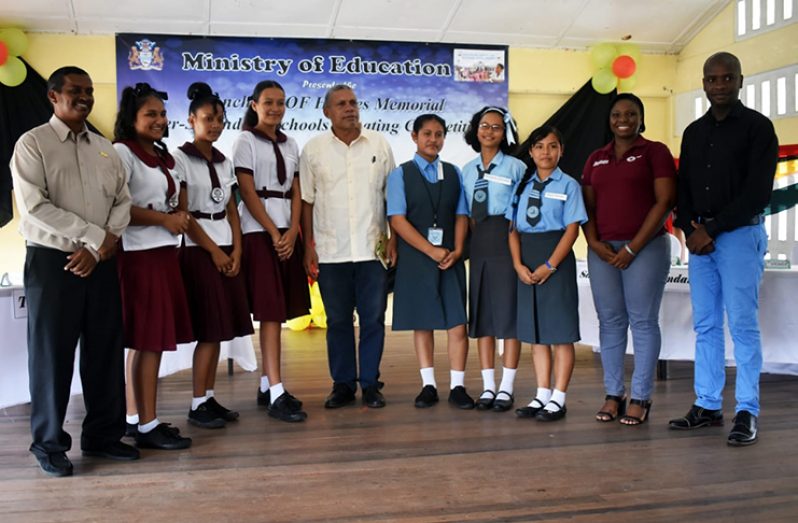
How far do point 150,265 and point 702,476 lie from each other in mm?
2225

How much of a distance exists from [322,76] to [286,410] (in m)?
4.44

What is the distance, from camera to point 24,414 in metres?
3.64

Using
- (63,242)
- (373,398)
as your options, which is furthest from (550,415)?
(63,242)

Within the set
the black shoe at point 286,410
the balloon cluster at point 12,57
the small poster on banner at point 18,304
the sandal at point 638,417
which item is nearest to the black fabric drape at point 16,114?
the balloon cluster at point 12,57

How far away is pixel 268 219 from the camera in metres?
3.44

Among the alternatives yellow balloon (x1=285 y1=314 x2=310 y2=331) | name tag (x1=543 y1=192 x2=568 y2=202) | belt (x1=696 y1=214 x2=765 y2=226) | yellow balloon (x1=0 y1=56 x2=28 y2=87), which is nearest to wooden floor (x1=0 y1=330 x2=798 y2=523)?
belt (x1=696 y1=214 x2=765 y2=226)

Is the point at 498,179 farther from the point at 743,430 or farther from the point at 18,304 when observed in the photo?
the point at 18,304

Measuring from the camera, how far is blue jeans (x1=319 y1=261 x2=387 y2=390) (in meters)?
3.65

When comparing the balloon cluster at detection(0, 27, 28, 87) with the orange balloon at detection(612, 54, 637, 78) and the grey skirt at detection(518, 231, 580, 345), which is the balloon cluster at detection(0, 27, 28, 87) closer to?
the grey skirt at detection(518, 231, 580, 345)

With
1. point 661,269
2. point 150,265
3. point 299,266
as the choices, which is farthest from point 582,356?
point 150,265

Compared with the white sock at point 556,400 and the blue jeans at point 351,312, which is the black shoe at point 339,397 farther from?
the white sock at point 556,400

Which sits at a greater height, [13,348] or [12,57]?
[12,57]

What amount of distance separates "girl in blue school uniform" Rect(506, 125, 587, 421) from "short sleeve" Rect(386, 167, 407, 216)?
55 cm

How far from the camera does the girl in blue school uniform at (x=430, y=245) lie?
11.7 feet
